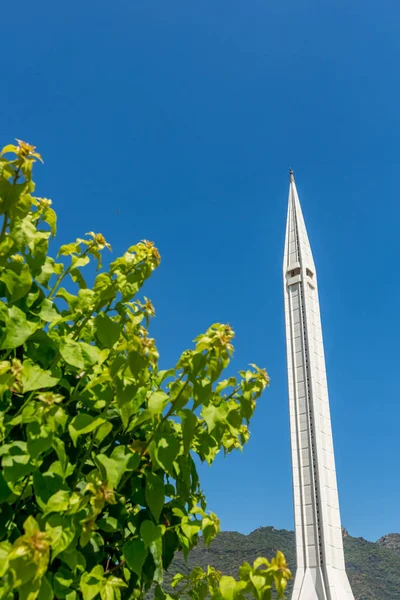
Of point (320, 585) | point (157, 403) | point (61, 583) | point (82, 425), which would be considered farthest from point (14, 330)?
point (320, 585)

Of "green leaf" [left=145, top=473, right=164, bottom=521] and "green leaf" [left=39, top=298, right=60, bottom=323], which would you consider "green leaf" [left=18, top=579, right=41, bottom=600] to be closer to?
"green leaf" [left=145, top=473, right=164, bottom=521]

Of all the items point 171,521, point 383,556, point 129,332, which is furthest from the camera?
point 383,556

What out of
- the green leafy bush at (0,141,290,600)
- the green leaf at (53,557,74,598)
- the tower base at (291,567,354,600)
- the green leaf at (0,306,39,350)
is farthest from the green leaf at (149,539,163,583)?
the tower base at (291,567,354,600)

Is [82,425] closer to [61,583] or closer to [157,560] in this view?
[61,583]

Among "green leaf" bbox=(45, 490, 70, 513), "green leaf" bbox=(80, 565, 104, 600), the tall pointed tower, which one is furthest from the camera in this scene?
the tall pointed tower

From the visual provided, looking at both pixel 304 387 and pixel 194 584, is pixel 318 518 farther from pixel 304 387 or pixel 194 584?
pixel 194 584

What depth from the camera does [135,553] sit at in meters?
1.34

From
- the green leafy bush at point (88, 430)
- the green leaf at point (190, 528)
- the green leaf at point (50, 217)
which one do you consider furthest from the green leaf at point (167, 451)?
the green leaf at point (50, 217)

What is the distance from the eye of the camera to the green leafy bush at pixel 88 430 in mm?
1161

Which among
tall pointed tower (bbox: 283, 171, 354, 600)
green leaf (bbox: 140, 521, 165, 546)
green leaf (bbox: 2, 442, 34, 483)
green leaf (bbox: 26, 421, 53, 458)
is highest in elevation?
tall pointed tower (bbox: 283, 171, 354, 600)

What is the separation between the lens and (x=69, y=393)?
157 centimetres

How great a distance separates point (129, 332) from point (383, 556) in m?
51.9

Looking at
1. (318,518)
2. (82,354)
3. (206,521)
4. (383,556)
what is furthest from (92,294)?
(383,556)

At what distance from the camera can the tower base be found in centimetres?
1490
